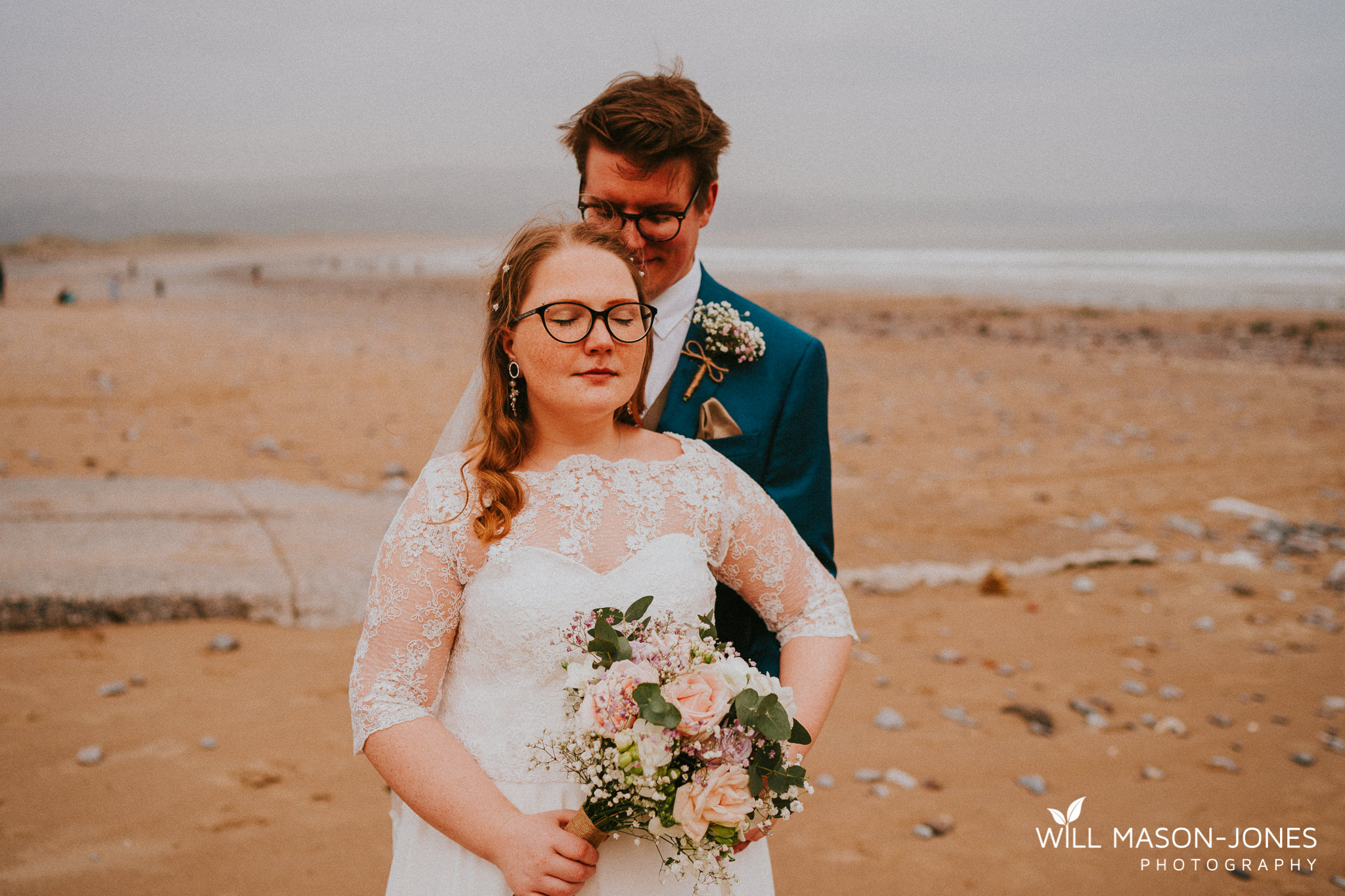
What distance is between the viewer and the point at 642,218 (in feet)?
8.98

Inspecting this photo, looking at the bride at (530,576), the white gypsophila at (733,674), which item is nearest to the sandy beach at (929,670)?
the bride at (530,576)

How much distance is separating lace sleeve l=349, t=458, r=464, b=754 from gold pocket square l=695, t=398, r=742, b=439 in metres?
0.96

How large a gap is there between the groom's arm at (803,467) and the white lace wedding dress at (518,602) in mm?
468

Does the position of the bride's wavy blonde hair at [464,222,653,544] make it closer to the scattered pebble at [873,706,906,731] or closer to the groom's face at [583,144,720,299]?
the groom's face at [583,144,720,299]

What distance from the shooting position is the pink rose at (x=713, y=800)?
1812 mm

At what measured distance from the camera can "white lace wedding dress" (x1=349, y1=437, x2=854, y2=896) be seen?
212 centimetres

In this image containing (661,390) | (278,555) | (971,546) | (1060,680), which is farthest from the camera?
(971,546)

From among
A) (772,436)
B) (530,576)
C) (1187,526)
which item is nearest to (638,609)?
(530,576)

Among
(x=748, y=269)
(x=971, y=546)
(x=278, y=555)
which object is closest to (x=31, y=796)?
(x=278, y=555)

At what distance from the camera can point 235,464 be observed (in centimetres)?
942

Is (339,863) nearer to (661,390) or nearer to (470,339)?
(661,390)

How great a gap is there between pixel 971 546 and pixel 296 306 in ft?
92.2

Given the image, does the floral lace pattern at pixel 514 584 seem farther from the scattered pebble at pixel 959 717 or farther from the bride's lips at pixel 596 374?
the scattered pebble at pixel 959 717

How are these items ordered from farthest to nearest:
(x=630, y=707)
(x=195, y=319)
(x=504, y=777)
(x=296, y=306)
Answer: (x=296, y=306) < (x=195, y=319) < (x=504, y=777) < (x=630, y=707)
